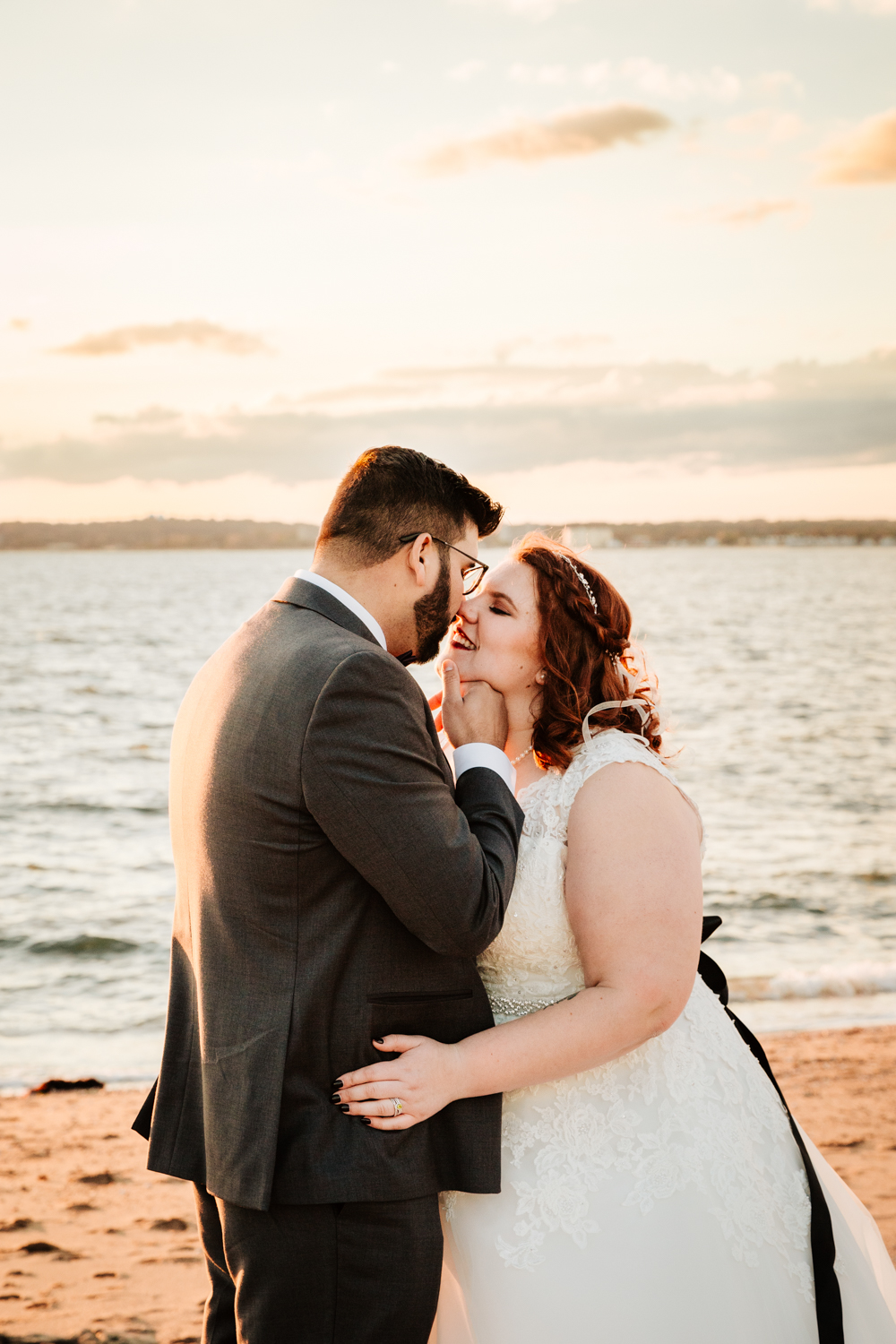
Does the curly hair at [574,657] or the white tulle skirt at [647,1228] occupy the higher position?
the curly hair at [574,657]

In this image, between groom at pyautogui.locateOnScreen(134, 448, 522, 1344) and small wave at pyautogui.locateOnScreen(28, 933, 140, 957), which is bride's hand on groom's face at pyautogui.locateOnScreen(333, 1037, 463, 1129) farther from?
small wave at pyautogui.locateOnScreen(28, 933, 140, 957)

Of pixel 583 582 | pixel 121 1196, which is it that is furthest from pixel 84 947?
pixel 583 582

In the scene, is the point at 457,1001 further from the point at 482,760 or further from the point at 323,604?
the point at 323,604

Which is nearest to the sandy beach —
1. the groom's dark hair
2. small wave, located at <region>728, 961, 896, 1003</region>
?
small wave, located at <region>728, 961, 896, 1003</region>

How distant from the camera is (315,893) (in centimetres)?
199

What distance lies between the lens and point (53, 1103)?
6.16 meters

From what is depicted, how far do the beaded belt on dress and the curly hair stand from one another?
1.98ft

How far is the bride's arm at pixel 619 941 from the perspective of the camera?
2.26 m

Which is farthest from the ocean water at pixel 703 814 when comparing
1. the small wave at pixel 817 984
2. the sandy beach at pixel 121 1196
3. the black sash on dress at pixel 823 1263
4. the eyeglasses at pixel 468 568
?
the black sash on dress at pixel 823 1263

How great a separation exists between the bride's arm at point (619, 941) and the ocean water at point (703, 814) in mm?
1288

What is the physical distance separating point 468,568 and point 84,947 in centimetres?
802

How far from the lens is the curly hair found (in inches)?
110

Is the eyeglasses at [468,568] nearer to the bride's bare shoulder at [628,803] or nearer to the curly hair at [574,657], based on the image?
the curly hair at [574,657]

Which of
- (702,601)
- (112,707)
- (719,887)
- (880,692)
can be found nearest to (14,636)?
(112,707)
